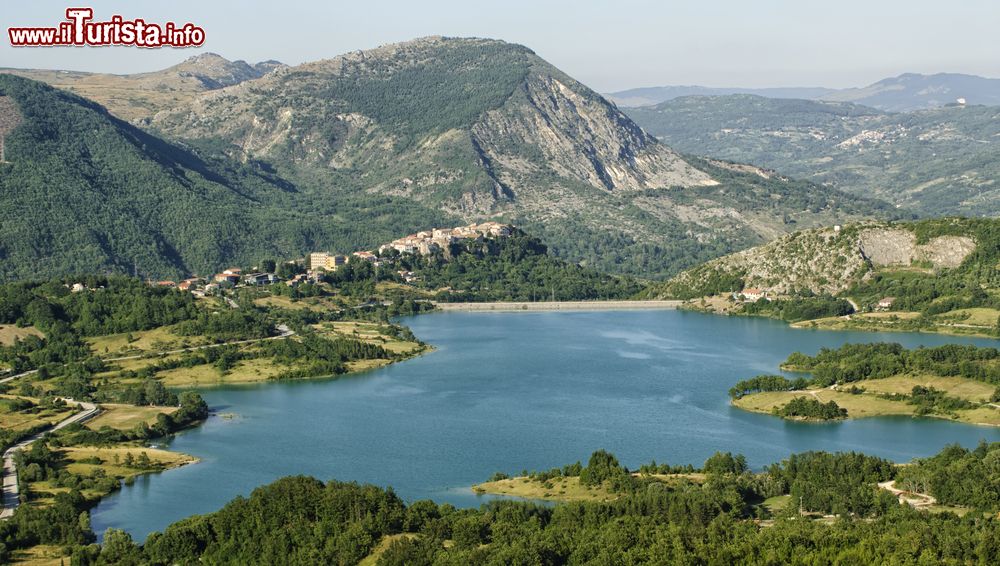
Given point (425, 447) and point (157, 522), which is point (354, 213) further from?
point (157, 522)

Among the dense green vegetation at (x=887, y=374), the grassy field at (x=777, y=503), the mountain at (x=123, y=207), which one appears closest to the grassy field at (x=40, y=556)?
the grassy field at (x=777, y=503)

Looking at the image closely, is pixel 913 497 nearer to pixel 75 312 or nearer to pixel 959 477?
pixel 959 477

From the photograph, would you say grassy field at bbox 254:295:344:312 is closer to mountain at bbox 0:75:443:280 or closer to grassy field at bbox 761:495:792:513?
mountain at bbox 0:75:443:280

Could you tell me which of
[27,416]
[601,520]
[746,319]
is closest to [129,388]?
[27,416]

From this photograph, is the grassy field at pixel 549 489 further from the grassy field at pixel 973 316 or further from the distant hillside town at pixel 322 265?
the distant hillside town at pixel 322 265

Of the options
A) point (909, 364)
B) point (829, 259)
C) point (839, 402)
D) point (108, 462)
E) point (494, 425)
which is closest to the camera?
point (108, 462)

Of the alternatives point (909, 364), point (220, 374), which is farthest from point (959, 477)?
point (220, 374)
